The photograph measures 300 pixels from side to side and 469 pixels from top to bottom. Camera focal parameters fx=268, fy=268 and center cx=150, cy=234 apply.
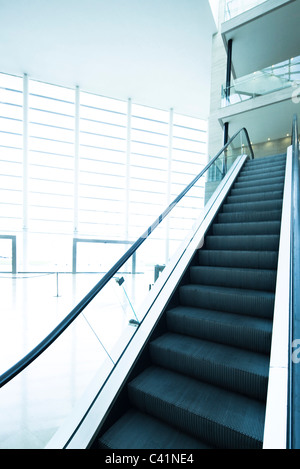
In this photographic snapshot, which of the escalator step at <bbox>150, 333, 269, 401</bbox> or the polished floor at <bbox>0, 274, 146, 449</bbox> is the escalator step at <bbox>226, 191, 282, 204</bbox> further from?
the escalator step at <bbox>150, 333, 269, 401</bbox>

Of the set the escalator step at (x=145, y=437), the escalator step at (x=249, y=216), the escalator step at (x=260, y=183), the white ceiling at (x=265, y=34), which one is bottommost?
the escalator step at (x=145, y=437)

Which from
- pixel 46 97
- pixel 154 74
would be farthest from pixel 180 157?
pixel 46 97

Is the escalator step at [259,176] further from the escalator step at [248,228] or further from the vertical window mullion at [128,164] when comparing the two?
the vertical window mullion at [128,164]

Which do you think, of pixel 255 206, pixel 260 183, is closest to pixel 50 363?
pixel 255 206

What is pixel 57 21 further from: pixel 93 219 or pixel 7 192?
pixel 93 219

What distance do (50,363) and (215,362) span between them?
120 inches

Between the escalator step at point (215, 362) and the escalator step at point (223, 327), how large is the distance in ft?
0.20

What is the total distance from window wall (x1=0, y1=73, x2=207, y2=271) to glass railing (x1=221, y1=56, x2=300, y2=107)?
30.1 feet

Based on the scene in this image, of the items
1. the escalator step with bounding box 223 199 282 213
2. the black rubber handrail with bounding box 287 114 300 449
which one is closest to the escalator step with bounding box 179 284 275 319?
the black rubber handrail with bounding box 287 114 300 449

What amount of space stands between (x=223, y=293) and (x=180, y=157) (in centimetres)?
1930

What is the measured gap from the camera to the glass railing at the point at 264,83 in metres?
9.81

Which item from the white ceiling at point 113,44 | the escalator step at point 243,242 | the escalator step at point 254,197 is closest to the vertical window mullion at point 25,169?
the white ceiling at point 113,44

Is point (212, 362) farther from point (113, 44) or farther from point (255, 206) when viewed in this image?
point (113, 44)

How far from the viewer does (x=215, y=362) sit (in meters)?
2.14
